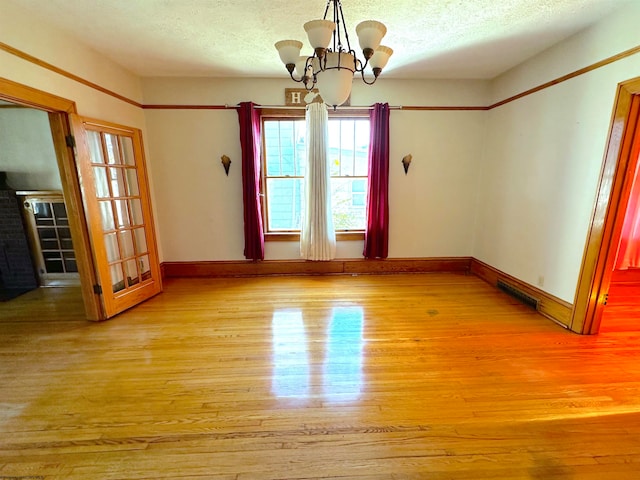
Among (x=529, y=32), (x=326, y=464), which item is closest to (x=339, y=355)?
(x=326, y=464)

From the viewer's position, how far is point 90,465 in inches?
55.8

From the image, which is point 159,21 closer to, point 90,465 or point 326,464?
point 90,465

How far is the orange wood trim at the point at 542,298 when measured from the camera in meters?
2.67

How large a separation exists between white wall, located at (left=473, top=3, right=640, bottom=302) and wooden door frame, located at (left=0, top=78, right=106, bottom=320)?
14.5 feet

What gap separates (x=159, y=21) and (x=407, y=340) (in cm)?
332

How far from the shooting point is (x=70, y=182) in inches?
100

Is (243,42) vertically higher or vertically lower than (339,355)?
higher

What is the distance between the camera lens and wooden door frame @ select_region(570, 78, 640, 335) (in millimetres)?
2115

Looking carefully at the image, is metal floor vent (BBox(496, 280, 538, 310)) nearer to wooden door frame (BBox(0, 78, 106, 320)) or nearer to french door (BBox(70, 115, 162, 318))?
french door (BBox(70, 115, 162, 318))

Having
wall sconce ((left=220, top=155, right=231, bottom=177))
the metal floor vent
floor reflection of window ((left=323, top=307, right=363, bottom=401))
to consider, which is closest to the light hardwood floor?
floor reflection of window ((left=323, top=307, right=363, bottom=401))

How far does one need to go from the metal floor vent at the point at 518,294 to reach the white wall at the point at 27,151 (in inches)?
222

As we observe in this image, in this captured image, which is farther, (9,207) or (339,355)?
(9,207)

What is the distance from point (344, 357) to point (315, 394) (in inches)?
17.6

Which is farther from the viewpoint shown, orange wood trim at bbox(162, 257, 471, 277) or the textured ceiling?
orange wood trim at bbox(162, 257, 471, 277)
